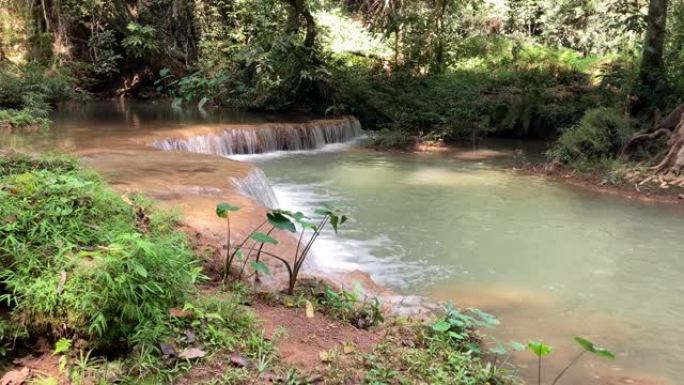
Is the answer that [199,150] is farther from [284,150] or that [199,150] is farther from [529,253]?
[529,253]

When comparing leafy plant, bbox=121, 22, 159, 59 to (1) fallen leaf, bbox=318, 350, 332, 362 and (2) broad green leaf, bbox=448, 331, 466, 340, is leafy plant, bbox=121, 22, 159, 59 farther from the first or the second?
(1) fallen leaf, bbox=318, 350, 332, 362

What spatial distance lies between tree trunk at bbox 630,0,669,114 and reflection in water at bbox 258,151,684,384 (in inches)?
122

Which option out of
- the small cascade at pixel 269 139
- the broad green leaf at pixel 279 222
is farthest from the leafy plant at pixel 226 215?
the small cascade at pixel 269 139

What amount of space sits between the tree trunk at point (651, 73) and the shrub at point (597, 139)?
0.59 m

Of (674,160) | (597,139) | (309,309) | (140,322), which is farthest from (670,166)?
(140,322)

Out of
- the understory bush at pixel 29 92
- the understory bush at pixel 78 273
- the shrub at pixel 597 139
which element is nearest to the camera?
the understory bush at pixel 78 273

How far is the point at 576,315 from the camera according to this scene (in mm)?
5598

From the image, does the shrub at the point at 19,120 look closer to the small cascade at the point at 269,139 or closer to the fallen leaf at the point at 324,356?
the small cascade at the point at 269,139

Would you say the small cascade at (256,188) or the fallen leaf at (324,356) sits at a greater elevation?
the small cascade at (256,188)

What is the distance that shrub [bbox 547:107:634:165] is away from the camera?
488 inches

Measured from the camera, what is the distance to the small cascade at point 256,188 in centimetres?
791

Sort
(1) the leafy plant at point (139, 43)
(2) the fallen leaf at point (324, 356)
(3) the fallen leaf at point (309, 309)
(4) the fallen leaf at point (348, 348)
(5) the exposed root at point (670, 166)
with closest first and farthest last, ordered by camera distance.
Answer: (2) the fallen leaf at point (324, 356)
(4) the fallen leaf at point (348, 348)
(3) the fallen leaf at point (309, 309)
(5) the exposed root at point (670, 166)
(1) the leafy plant at point (139, 43)

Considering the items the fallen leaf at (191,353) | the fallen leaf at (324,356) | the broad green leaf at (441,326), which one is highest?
the fallen leaf at (191,353)

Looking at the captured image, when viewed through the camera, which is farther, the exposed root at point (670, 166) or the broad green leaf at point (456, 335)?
the exposed root at point (670, 166)
